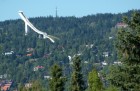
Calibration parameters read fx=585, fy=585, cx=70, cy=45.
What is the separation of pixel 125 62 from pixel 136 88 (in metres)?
1.03

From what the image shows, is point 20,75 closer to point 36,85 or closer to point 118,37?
point 36,85

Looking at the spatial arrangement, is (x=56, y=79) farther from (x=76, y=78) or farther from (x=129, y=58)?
(x=129, y=58)

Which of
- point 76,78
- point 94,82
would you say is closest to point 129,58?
point 94,82

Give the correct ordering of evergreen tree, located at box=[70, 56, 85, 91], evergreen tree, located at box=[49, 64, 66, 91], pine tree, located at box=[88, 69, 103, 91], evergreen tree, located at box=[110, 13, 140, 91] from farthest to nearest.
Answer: evergreen tree, located at box=[70, 56, 85, 91], evergreen tree, located at box=[49, 64, 66, 91], pine tree, located at box=[88, 69, 103, 91], evergreen tree, located at box=[110, 13, 140, 91]

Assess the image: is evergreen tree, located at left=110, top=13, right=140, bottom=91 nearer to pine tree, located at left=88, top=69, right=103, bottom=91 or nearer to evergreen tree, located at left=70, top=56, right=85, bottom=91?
pine tree, located at left=88, top=69, right=103, bottom=91

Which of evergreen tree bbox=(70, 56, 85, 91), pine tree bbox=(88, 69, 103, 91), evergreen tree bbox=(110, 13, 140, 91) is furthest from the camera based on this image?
evergreen tree bbox=(70, 56, 85, 91)

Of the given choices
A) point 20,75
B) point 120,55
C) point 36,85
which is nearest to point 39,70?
point 20,75

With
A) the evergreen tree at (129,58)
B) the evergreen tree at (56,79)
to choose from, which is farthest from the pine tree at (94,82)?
the evergreen tree at (129,58)

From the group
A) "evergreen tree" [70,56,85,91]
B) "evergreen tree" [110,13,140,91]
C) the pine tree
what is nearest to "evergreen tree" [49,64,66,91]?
"evergreen tree" [70,56,85,91]

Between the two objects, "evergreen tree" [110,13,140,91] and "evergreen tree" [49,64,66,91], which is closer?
"evergreen tree" [110,13,140,91]

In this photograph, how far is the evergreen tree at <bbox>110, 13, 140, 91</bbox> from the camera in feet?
59.8

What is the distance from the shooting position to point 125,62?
61.4ft

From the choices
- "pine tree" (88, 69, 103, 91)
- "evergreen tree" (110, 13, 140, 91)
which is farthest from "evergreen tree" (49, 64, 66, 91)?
"evergreen tree" (110, 13, 140, 91)

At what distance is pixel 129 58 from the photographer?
60.6ft
